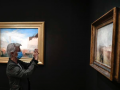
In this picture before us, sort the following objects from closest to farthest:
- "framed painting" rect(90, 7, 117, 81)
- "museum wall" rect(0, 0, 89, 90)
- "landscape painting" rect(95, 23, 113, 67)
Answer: "framed painting" rect(90, 7, 117, 81)
"landscape painting" rect(95, 23, 113, 67)
"museum wall" rect(0, 0, 89, 90)

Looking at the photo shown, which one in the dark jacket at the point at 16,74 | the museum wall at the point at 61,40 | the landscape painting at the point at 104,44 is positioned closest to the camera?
the landscape painting at the point at 104,44

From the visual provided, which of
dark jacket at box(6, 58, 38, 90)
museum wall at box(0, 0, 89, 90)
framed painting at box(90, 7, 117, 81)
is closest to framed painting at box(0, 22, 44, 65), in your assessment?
museum wall at box(0, 0, 89, 90)

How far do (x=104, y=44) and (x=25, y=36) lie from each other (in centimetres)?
189

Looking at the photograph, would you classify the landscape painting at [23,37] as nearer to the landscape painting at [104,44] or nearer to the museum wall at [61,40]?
the museum wall at [61,40]

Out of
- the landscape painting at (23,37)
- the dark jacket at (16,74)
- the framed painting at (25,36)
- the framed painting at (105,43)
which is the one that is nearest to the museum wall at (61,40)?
the framed painting at (25,36)

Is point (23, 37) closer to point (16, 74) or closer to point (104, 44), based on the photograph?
point (16, 74)

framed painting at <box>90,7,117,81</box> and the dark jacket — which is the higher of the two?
framed painting at <box>90,7,117,81</box>

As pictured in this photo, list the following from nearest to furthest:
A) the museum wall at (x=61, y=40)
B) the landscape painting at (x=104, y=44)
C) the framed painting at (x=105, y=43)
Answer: the framed painting at (x=105, y=43), the landscape painting at (x=104, y=44), the museum wall at (x=61, y=40)

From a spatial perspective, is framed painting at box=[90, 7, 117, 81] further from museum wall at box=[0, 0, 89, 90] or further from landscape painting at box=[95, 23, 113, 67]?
museum wall at box=[0, 0, 89, 90]

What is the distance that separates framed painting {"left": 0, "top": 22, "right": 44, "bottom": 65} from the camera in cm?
248

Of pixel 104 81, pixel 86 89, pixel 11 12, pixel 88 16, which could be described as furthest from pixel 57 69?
pixel 11 12

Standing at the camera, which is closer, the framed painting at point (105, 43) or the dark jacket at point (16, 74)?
the framed painting at point (105, 43)

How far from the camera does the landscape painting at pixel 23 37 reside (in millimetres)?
2516

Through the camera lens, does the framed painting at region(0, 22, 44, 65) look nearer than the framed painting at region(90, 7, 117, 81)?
No
